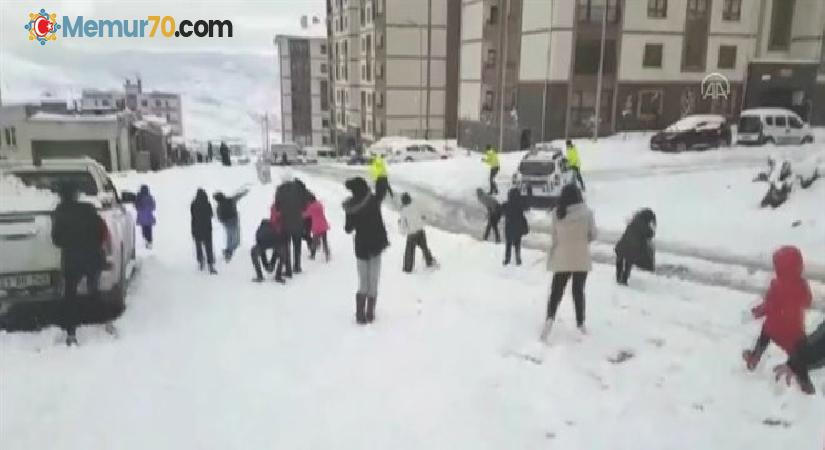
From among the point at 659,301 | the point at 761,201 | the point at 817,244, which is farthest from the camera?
the point at 761,201

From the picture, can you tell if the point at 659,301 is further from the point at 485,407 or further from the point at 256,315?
the point at 256,315

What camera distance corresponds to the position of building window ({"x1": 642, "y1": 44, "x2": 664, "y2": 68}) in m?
34.1

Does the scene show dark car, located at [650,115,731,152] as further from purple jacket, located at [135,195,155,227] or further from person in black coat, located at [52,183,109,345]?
person in black coat, located at [52,183,109,345]

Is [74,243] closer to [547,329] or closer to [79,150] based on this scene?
[547,329]

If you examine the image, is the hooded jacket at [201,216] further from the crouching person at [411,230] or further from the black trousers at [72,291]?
the black trousers at [72,291]

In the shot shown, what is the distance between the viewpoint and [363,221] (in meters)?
6.61

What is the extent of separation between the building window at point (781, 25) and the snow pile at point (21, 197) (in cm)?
4153

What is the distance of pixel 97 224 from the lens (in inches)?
246

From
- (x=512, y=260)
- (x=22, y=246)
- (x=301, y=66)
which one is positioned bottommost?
(x=512, y=260)

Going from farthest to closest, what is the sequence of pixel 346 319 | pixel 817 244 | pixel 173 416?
pixel 817 244 < pixel 346 319 < pixel 173 416

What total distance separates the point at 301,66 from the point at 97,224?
75.6 meters

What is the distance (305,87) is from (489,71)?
43.8m

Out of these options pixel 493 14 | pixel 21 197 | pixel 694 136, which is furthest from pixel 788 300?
pixel 493 14

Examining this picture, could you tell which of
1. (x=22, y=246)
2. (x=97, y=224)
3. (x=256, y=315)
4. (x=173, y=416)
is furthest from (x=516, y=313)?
(x=22, y=246)
